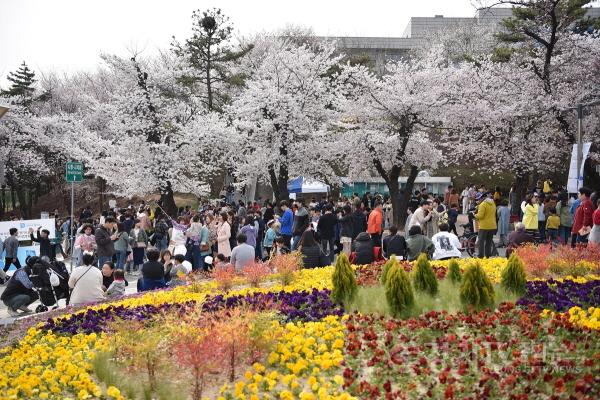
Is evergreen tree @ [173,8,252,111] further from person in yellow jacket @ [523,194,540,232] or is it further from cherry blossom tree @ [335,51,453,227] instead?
person in yellow jacket @ [523,194,540,232]

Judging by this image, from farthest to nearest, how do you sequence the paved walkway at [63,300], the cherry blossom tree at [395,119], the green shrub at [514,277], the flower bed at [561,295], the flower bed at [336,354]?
the cherry blossom tree at [395,119] → the paved walkway at [63,300] → the green shrub at [514,277] → the flower bed at [561,295] → the flower bed at [336,354]

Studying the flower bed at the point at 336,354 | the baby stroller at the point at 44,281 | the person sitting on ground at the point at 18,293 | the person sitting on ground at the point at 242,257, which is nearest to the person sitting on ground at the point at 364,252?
the person sitting on ground at the point at 242,257

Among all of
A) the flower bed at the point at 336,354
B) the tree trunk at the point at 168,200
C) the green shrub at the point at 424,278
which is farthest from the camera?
the tree trunk at the point at 168,200

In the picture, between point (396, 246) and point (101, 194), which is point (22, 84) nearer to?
point (101, 194)

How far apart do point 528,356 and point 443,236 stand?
25.2 ft

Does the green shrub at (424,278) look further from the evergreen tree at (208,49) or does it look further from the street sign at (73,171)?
the evergreen tree at (208,49)

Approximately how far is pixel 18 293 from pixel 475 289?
1002 centimetres

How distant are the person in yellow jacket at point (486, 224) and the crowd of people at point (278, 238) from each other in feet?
0.08

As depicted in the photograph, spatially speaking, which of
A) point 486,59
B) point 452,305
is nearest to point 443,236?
point 452,305

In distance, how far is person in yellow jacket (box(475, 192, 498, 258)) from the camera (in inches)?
648

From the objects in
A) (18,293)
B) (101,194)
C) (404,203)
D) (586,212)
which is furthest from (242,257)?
(101,194)

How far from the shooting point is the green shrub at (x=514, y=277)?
31.4ft

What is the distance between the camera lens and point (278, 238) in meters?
16.5

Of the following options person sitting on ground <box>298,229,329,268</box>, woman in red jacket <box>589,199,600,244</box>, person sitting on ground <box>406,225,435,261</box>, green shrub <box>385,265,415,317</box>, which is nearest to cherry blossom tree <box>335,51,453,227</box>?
woman in red jacket <box>589,199,600,244</box>
